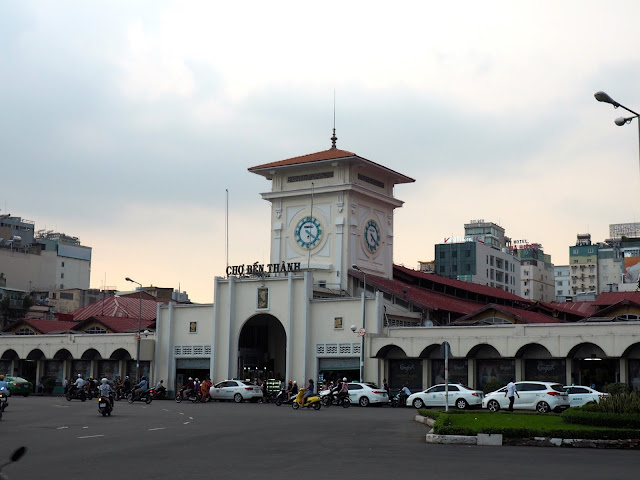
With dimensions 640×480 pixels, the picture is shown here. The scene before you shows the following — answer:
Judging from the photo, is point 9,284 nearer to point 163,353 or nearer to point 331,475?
point 163,353

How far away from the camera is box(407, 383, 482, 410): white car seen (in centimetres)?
3994

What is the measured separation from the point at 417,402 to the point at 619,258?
344 feet

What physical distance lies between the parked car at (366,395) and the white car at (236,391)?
24.5 feet

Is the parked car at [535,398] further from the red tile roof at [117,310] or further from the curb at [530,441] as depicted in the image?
the red tile roof at [117,310]

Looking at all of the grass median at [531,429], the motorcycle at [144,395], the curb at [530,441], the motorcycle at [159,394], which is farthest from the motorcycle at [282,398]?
the curb at [530,441]

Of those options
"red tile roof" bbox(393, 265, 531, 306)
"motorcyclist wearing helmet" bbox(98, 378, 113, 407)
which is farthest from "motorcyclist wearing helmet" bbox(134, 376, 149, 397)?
"red tile roof" bbox(393, 265, 531, 306)

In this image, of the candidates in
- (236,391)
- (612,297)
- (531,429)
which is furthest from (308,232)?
(531,429)

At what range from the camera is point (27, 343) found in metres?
70.6

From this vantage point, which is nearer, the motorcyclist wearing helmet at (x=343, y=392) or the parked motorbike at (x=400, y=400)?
the motorcyclist wearing helmet at (x=343, y=392)

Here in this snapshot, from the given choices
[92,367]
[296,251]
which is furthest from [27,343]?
[296,251]

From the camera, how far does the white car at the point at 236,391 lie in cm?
5122

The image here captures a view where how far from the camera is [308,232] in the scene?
64562mm

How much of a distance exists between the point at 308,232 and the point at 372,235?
4.87 metres

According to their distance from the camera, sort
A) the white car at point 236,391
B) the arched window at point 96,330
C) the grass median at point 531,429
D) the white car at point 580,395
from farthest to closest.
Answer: the arched window at point 96,330, the white car at point 236,391, the white car at point 580,395, the grass median at point 531,429
